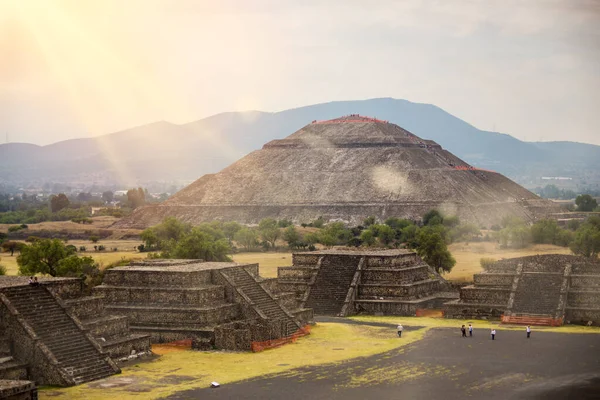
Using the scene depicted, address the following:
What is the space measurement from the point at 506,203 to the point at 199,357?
135 m

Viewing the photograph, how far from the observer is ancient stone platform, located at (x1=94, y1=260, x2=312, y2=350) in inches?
1760

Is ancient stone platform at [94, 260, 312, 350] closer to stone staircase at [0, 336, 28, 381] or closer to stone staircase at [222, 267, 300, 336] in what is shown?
stone staircase at [222, 267, 300, 336]

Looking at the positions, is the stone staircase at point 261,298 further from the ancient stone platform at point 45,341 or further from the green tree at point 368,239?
the green tree at point 368,239

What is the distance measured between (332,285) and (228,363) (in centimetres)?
2071

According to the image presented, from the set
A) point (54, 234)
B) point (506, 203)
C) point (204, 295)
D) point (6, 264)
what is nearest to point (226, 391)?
point (204, 295)

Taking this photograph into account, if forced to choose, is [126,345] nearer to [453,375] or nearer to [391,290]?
[453,375]

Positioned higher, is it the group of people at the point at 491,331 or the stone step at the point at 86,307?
the stone step at the point at 86,307

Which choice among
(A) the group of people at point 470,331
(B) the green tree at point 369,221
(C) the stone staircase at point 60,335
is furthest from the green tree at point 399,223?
(C) the stone staircase at point 60,335

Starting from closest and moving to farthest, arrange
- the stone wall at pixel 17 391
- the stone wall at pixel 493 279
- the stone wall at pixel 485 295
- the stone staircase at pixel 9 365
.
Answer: the stone wall at pixel 17 391 < the stone staircase at pixel 9 365 < the stone wall at pixel 485 295 < the stone wall at pixel 493 279

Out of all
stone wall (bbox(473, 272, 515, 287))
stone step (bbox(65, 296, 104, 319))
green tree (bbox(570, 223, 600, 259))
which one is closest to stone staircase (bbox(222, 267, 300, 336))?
stone step (bbox(65, 296, 104, 319))

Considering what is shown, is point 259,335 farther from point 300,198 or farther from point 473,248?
point 300,198

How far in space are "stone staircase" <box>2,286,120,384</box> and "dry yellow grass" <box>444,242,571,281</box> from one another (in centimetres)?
4231

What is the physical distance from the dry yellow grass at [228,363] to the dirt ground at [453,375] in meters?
1.08

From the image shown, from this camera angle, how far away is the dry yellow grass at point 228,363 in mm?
34625
